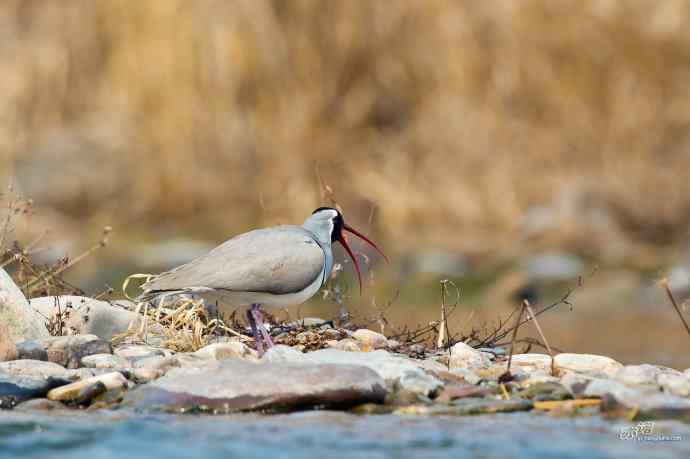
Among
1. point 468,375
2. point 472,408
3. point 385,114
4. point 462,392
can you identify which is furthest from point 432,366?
point 385,114

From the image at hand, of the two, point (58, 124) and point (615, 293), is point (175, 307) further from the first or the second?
point (58, 124)

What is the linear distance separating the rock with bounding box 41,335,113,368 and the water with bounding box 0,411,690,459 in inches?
33.4

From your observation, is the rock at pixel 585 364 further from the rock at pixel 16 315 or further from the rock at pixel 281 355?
the rock at pixel 16 315

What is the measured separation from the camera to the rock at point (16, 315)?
7.50m

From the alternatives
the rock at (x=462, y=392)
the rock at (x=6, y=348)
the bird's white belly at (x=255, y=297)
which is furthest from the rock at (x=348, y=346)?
the rock at (x=6, y=348)

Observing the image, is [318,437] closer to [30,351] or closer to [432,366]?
[432,366]

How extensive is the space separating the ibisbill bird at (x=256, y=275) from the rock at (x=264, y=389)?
1.11m

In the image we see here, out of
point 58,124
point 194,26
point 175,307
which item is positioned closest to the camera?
point 175,307

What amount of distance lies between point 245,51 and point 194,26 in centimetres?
61

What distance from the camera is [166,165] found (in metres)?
16.1

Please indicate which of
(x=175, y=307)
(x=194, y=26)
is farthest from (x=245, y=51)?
(x=175, y=307)

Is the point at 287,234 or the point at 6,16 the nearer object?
the point at 287,234

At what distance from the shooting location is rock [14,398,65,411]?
6750mm

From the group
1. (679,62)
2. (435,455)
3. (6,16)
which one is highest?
(6,16)
